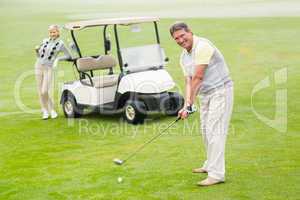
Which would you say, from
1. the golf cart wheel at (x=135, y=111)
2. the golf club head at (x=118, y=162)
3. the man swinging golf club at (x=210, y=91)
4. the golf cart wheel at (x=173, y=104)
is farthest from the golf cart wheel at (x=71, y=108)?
the man swinging golf club at (x=210, y=91)

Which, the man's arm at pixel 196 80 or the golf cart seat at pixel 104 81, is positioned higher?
the man's arm at pixel 196 80

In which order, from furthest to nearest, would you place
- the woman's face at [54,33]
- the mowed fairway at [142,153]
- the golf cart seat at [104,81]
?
1. the woman's face at [54,33]
2. the golf cart seat at [104,81]
3. the mowed fairway at [142,153]

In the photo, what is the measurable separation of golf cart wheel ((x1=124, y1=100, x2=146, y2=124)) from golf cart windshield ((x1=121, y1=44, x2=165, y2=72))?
0.60m

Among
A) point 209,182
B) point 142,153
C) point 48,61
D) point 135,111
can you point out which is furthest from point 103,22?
point 209,182

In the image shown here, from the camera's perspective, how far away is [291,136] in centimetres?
898

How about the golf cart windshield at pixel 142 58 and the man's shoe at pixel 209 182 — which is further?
the golf cart windshield at pixel 142 58

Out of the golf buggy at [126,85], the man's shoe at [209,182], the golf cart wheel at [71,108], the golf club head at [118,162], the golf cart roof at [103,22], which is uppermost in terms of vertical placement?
the golf cart roof at [103,22]

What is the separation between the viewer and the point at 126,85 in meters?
10.1

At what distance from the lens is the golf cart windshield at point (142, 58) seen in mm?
10414

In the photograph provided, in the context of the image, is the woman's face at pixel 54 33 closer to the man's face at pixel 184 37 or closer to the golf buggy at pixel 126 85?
the golf buggy at pixel 126 85

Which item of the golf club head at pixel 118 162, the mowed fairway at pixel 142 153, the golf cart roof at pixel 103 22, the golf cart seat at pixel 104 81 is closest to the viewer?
the mowed fairway at pixel 142 153

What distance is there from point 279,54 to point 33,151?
34.7ft

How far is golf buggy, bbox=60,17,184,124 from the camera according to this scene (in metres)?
10.0

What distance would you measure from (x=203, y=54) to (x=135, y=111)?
3.73 meters
